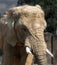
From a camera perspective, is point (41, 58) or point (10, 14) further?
point (10, 14)

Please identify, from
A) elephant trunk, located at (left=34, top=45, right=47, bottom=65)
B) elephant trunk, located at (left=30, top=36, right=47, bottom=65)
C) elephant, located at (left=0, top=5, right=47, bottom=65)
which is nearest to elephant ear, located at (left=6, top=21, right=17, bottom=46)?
elephant, located at (left=0, top=5, right=47, bottom=65)

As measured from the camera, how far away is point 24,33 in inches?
301

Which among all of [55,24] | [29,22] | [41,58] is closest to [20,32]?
[29,22]

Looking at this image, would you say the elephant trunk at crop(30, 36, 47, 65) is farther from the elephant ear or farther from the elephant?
the elephant ear

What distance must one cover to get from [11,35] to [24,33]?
61 cm

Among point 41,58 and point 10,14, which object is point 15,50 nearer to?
point 10,14

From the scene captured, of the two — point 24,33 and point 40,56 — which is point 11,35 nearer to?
point 24,33

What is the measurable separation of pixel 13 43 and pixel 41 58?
1.13 m

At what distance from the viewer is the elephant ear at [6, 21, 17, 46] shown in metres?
8.08

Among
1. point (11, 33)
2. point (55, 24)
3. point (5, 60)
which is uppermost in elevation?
point (11, 33)

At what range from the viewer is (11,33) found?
26.8 feet

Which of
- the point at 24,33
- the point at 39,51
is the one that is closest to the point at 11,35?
the point at 24,33

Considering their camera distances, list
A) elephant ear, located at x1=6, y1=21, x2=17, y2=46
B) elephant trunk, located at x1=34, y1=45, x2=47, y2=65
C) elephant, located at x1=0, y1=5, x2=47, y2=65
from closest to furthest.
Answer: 1. elephant trunk, located at x1=34, y1=45, x2=47, y2=65
2. elephant, located at x1=0, y1=5, x2=47, y2=65
3. elephant ear, located at x1=6, y1=21, x2=17, y2=46

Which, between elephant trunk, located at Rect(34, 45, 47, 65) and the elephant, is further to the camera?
the elephant
